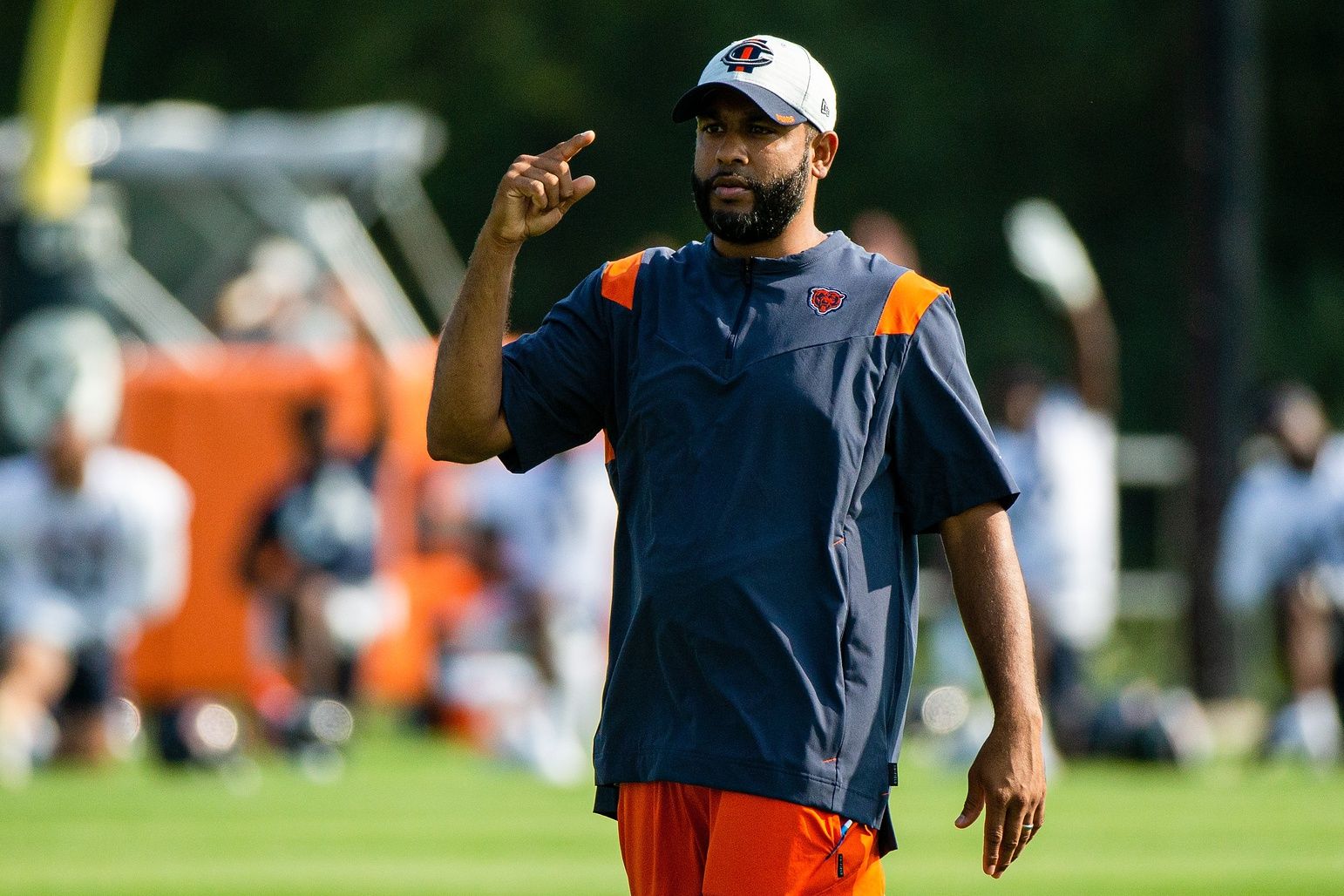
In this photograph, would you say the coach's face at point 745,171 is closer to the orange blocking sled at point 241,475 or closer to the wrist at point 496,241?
the wrist at point 496,241

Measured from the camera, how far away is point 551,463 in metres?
16.6

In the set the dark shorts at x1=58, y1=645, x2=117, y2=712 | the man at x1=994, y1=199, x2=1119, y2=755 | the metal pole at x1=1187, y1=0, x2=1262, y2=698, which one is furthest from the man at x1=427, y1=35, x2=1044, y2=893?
the metal pole at x1=1187, y1=0, x2=1262, y2=698

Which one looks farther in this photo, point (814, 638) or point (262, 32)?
point (262, 32)

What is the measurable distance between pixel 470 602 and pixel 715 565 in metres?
13.6

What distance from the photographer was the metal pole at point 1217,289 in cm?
1769


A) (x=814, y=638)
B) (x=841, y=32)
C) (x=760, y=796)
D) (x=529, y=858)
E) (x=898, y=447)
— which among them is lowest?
(x=529, y=858)

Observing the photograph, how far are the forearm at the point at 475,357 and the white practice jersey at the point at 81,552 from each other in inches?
401

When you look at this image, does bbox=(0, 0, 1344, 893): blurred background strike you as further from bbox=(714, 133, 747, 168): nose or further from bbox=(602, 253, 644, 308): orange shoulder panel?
bbox=(714, 133, 747, 168): nose

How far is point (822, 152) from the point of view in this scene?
506 centimetres

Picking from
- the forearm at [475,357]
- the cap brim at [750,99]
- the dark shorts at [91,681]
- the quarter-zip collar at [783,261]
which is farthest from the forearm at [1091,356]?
the forearm at [475,357]

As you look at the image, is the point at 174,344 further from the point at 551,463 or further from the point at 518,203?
the point at 518,203

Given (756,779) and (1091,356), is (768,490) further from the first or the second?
(1091,356)

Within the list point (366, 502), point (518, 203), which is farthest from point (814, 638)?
point (366, 502)

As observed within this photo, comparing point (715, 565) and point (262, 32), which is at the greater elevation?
point (262, 32)
